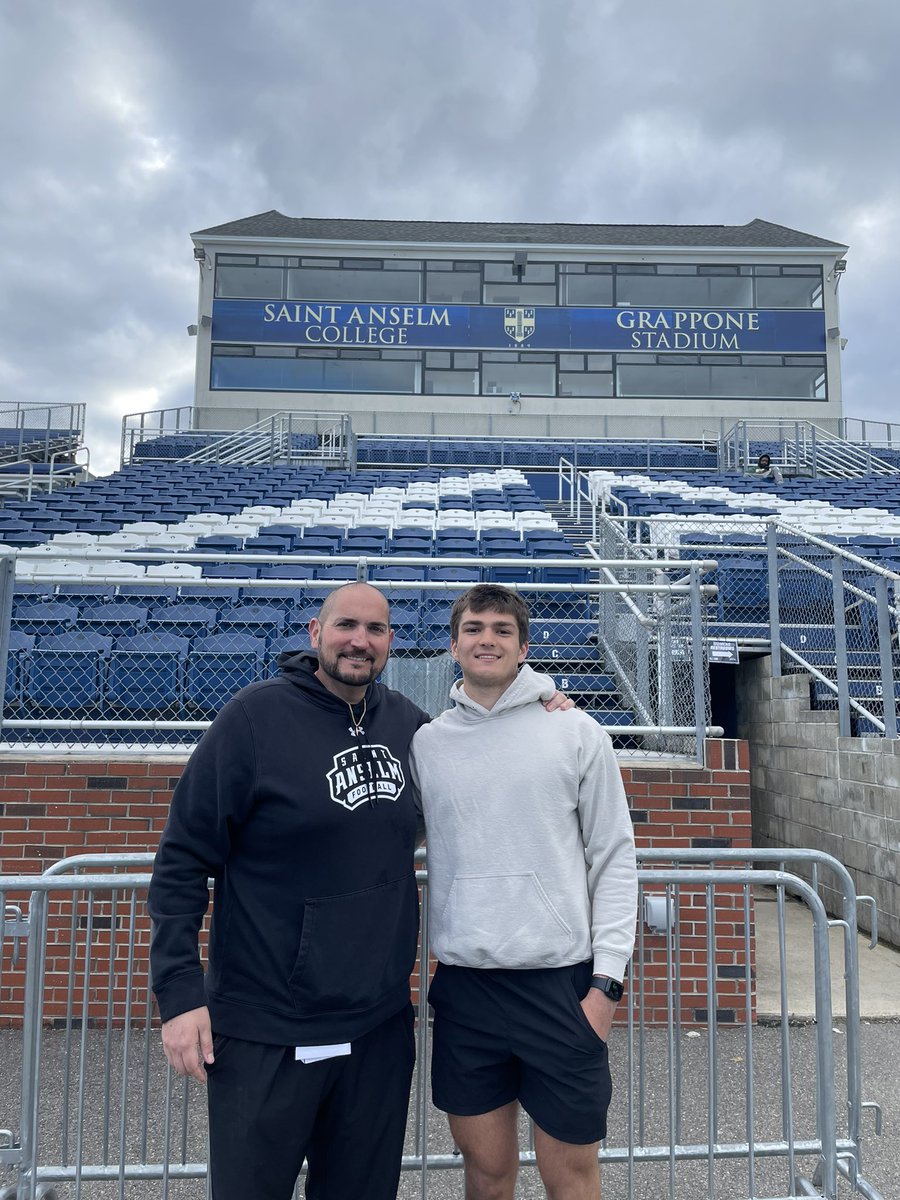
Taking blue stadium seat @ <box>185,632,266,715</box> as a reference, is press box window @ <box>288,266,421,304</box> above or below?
above

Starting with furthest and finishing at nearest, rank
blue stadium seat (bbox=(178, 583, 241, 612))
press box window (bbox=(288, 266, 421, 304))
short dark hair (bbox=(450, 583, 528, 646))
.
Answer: press box window (bbox=(288, 266, 421, 304)) < blue stadium seat (bbox=(178, 583, 241, 612)) < short dark hair (bbox=(450, 583, 528, 646))

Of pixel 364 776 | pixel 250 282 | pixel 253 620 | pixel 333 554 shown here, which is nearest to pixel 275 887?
pixel 364 776

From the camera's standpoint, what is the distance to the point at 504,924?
6.79ft

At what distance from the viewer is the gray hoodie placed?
6.77 feet

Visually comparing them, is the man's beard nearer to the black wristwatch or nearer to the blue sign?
the black wristwatch

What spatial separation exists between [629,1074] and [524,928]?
970 millimetres

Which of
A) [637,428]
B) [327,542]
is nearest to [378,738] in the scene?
[327,542]

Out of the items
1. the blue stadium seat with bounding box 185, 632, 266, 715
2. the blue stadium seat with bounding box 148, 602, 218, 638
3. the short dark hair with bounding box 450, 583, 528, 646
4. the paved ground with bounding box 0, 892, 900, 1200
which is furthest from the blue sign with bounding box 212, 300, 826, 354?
the short dark hair with bounding box 450, 583, 528, 646

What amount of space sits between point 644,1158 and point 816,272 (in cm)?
2682

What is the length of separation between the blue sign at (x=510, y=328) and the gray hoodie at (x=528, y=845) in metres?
23.1

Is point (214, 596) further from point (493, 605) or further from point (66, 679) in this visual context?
point (493, 605)

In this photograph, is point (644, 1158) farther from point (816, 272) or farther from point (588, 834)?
point (816, 272)

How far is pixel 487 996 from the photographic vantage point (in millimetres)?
2100

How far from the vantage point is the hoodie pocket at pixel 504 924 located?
204 cm
